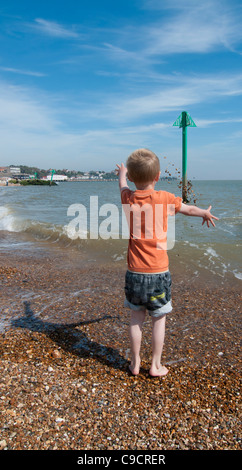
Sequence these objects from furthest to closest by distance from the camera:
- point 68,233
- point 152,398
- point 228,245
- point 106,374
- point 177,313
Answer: point 68,233 < point 228,245 < point 177,313 < point 106,374 < point 152,398

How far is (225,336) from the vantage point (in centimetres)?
473

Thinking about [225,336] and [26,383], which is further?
[225,336]

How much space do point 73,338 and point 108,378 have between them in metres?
1.08

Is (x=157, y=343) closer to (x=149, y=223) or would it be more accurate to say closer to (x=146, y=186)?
(x=149, y=223)

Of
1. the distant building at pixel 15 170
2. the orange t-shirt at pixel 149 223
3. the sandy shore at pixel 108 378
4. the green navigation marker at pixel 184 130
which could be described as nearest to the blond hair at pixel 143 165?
the orange t-shirt at pixel 149 223

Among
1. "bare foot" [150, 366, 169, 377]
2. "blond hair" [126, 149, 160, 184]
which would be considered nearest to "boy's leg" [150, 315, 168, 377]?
"bare foot" [150, 366, 169, 377]

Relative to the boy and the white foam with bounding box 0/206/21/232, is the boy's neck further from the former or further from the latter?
the white foam with bounding box 0/206/21/232

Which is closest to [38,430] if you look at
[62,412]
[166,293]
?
[62,412]

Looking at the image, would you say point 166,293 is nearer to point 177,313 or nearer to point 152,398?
point 152,398

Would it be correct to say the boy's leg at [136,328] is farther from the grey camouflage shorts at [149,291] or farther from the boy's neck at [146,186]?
the boy's neck at [146,186]

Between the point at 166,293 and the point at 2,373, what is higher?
the point at 166,293

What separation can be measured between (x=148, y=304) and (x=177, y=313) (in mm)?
2409

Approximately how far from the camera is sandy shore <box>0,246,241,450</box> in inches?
105

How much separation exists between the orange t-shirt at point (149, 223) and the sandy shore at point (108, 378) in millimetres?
1235
